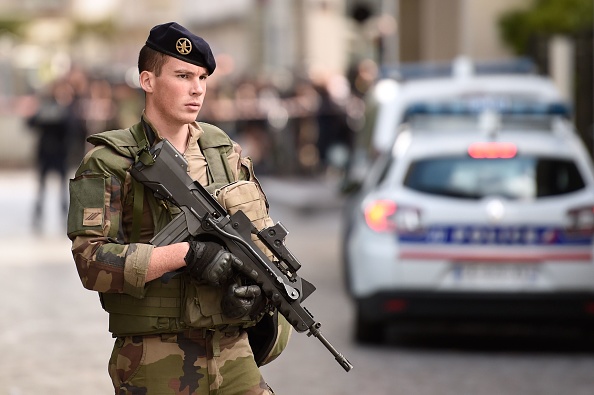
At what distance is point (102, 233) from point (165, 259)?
20 cm

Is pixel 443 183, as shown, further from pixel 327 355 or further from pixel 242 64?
pixel 242 64

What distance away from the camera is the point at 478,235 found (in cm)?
1005

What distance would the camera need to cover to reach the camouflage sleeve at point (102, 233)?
442 centimetres

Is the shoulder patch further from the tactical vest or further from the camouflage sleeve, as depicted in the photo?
the tactical vest

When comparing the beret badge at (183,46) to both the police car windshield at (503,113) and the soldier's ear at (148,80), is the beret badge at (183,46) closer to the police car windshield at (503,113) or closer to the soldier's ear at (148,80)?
the soldier's ear at (148,80)

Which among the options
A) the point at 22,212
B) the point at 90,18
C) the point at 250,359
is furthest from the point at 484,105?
the point at 90,18

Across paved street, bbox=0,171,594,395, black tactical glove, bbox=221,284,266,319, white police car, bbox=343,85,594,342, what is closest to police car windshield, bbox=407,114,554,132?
white police car, bbox=343,85,594,342

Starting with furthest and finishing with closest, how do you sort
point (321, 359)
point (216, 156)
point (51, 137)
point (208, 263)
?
point (51, 137) < point (321, 359) < point (216, 156) < point (208, 263)

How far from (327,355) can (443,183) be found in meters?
1.32

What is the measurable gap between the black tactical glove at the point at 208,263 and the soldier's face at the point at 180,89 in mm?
378

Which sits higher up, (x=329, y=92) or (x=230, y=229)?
(x=230, y=229)

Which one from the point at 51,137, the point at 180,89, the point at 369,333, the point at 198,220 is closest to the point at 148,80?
the point at 180,89

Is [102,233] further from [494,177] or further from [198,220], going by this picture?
[494,177]

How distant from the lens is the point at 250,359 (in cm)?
468
